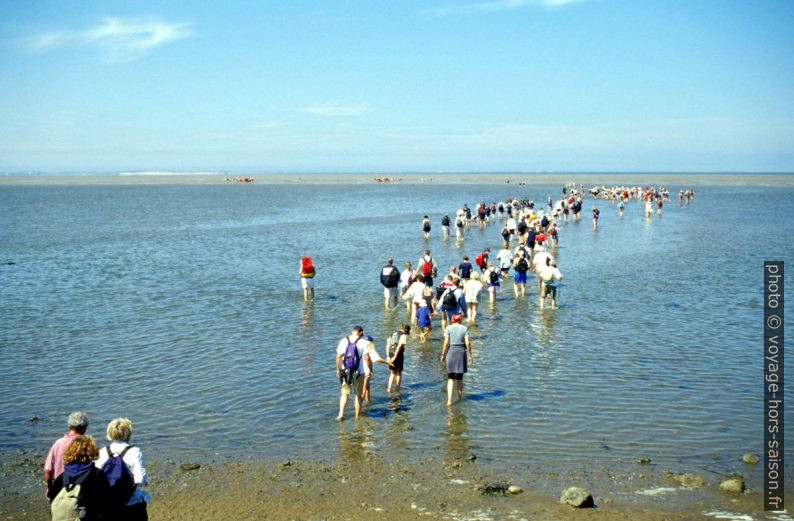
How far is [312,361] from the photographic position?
48.9 feet

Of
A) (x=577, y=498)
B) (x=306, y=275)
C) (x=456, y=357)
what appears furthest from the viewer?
(x=306, y=275)

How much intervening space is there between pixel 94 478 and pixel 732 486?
7.46 meters

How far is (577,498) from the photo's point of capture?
8.41m

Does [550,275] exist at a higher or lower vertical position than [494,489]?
higher

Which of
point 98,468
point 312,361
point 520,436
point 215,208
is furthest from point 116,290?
Answer: point 215,208

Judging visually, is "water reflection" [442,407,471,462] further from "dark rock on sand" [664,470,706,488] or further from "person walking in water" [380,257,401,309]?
"person walking in water" [380,257,401,309]

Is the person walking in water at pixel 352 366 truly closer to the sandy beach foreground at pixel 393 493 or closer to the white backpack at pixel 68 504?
the sandy beach foreground at pixel 393 493

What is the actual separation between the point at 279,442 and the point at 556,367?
615cm

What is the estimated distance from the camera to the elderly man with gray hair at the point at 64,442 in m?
6.29


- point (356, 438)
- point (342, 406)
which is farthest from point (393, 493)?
point (342, 406)

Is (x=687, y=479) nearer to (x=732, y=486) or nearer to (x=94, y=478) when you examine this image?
(x=732, y=486)

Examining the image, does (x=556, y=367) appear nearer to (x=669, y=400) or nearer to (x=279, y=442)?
(x=669, y=400)

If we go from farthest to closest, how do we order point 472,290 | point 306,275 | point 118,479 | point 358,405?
point 306,275 < point 472,290 < point 358,405 < point 118,479

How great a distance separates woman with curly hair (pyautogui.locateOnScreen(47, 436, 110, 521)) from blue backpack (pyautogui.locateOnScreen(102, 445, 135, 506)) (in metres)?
0.07
